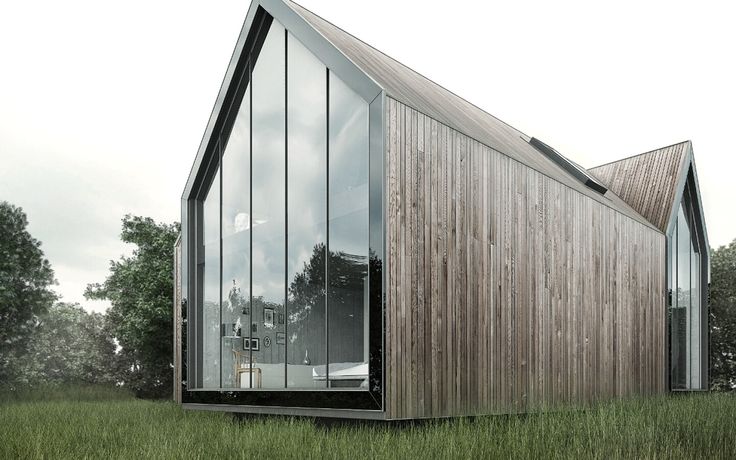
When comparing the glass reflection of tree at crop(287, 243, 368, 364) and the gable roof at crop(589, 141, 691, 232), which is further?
the gable roof at crop(589, 141, 691, 232)

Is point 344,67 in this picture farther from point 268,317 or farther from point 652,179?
point 652,179

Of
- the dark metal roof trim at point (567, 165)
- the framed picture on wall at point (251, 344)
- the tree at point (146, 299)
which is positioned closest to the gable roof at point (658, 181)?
the dark metal roof trim at point (567, 165)

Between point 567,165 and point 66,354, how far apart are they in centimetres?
1782

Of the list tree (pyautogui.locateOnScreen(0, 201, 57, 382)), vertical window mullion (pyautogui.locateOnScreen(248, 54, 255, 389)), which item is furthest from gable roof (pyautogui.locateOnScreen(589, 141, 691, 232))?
tree (pyautogui.locateOnScreen(0, 201, 57, 382))

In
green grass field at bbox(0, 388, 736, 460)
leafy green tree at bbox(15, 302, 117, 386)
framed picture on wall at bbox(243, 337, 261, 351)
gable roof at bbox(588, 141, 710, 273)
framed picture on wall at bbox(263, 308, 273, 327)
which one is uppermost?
gable roof at bbox(588, 141, 710, 273)

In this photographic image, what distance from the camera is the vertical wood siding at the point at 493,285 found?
706 cm

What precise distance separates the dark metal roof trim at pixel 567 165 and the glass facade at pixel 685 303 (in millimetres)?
2163

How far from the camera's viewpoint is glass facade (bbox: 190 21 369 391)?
7.61 metres

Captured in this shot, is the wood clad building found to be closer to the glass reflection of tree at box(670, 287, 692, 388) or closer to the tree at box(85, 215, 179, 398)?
the glass reflection of tree at box(670, 287, 692, 388)

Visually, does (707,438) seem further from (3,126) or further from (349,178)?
(3,126)

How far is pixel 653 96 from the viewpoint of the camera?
2294cm

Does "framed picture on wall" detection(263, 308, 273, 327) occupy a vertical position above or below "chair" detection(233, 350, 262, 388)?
above

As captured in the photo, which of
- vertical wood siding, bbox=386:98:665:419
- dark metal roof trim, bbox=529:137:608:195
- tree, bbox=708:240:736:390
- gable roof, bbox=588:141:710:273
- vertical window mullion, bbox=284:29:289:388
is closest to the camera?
vertical wood siding, bbox=386:98:665:419

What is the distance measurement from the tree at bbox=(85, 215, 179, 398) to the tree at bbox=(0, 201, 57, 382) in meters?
1.72
